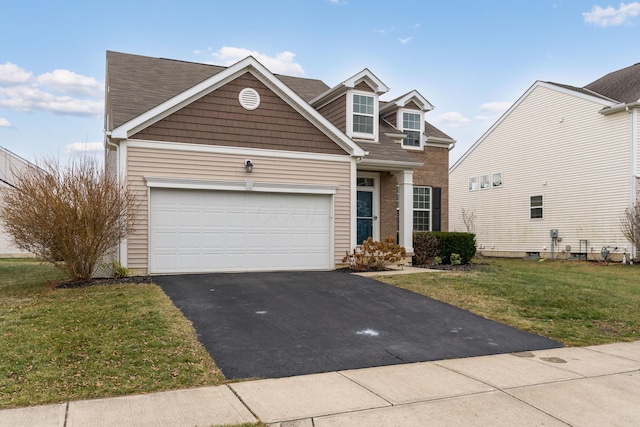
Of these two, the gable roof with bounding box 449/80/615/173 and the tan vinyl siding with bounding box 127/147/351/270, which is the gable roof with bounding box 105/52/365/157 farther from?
the gable roof with bounding box 449/80/615/173

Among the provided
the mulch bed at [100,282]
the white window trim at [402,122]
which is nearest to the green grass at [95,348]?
the mulch bed at [100,282]

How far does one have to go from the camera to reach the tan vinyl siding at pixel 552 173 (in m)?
21.0

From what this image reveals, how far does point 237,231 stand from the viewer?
525 inches

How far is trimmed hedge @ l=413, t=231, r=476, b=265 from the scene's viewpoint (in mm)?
16516

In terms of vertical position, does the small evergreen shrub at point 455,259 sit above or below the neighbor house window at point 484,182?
below

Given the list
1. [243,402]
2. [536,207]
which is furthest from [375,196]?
[243,402]

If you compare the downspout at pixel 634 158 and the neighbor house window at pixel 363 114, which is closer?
the neighbor house window at pixel 363 114

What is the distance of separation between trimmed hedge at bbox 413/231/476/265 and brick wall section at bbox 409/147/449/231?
8.72ft

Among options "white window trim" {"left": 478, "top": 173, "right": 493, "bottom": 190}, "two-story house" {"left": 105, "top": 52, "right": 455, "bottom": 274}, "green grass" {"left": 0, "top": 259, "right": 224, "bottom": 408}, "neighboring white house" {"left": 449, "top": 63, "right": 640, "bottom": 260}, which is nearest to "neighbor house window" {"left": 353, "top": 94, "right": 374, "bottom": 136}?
"two-story house" {"left": 105, "top": 52, "right": 455, "bottom": 274}

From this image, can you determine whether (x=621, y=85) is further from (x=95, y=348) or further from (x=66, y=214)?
(x=95, y=348)

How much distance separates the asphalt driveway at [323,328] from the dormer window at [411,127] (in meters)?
9.19

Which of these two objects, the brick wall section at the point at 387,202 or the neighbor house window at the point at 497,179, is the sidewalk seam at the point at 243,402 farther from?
the neighbor house window at the point at 497,179

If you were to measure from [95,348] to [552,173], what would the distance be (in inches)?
879

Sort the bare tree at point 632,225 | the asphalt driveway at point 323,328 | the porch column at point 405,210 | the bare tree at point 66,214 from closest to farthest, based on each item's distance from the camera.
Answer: the asphalt driveway at point 323,328 → the bare tree at point 66,214 → the porch column at point 405,210 → the bare tree at point 632,225
